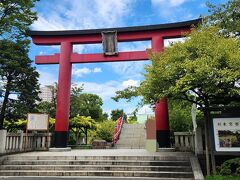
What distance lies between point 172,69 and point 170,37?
6.57 meters

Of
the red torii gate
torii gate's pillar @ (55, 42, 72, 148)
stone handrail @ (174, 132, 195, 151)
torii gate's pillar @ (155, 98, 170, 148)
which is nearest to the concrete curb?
stone handrail @ (174, 132, 195, 151)

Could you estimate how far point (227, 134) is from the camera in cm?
887

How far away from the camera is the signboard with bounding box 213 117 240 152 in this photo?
8.74 m

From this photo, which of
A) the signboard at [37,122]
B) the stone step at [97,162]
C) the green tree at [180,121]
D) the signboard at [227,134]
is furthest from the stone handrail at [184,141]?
the signboard at [37,122]

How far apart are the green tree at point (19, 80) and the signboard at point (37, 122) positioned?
180 inches

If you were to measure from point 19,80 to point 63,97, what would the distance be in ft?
19.4

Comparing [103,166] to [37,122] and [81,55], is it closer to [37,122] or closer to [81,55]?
[37,122]

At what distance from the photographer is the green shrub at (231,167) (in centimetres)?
841

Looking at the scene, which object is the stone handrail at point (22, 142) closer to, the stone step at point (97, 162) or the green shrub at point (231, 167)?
the stone step at point (97, 162)

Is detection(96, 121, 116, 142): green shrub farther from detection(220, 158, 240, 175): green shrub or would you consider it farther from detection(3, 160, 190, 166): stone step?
detection(220, 158, 240, 175): green shrub

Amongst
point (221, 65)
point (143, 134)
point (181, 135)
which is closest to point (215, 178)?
point (221, 65)

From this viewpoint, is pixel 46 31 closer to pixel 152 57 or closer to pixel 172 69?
pixel 152 57

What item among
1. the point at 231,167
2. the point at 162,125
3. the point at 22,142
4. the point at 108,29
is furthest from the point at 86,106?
the point at 231,167

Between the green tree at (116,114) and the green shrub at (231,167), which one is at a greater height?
the green tree at (116,114)
